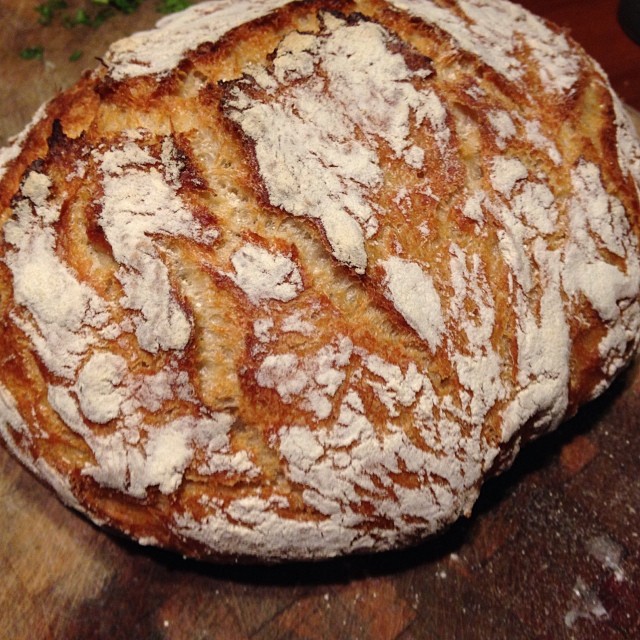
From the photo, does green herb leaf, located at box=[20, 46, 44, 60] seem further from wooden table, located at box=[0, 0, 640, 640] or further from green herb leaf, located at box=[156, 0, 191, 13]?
wooden table, located at box=[0, 0, 640, 640]

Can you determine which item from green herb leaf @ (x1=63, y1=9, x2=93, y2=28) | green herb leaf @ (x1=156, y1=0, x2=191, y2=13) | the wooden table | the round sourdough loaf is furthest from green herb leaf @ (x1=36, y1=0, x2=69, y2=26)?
the wooden table

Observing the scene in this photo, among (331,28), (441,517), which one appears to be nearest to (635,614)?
(441,517)

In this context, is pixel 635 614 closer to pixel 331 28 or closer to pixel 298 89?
pixel 298 89

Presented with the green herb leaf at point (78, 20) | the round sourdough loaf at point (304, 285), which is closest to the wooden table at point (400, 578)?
the round sourdough loaf at point (304, 285)

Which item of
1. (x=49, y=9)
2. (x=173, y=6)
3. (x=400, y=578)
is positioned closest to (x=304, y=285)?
(x=400, y=578)

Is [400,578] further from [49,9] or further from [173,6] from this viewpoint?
[49,9]

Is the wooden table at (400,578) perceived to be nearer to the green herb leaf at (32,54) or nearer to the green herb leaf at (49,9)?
the green herb leaf at (32,54)
